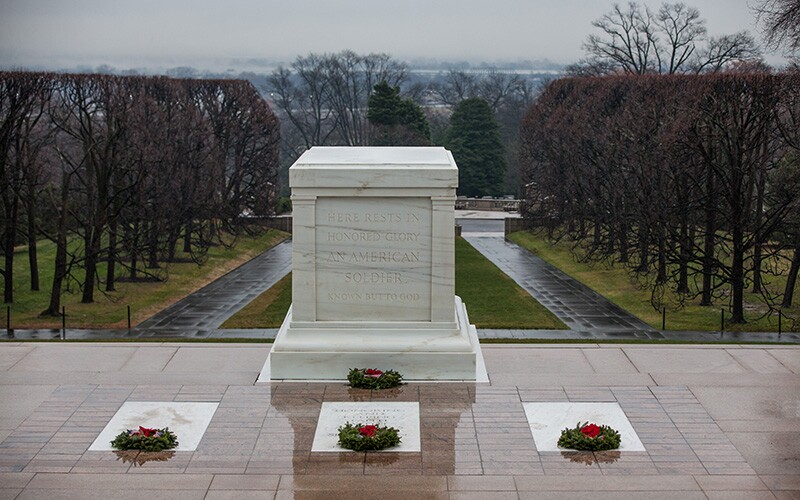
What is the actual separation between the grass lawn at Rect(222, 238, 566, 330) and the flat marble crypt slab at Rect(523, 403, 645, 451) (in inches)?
502

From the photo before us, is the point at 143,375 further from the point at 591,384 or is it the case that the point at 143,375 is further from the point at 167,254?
the point at 167,254

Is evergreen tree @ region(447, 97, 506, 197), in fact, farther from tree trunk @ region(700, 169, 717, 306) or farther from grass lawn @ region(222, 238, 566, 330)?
tree trunk @ region(700, 169, 717, 306)

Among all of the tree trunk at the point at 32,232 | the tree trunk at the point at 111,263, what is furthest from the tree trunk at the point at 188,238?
the tree trunk at the point at 32,232

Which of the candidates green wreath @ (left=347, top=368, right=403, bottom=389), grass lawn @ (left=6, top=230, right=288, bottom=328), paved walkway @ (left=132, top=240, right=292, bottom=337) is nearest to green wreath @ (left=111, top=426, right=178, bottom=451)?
green wreath @ (left=347, top=368, right=403, bottom=389)

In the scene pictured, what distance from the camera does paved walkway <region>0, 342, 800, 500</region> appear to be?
13.7 meters

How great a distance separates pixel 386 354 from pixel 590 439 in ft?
13.4

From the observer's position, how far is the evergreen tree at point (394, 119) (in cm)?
7375

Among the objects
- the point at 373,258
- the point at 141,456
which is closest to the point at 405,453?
the point at 141,456

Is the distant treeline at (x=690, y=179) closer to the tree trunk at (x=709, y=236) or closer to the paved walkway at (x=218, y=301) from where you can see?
the tree trunk at (x=709, y=236)

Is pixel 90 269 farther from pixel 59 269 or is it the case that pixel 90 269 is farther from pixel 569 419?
pixel 569 419

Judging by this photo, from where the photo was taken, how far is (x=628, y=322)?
3092cm

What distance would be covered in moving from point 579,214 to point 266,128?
65.7 feet

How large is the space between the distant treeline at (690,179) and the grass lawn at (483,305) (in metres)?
4.25

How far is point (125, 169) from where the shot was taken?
35.0 meters
